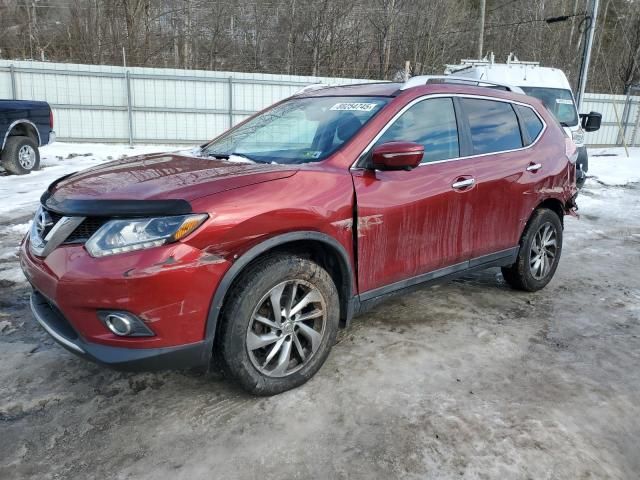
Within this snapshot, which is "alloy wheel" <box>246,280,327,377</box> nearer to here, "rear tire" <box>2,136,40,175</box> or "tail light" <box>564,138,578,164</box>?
"tail light" <box>564,138,578,164</box>

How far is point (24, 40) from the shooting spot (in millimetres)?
22844

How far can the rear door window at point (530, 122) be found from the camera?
14.4 ft

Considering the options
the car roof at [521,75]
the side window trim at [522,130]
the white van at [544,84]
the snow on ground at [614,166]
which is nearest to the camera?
the side window trim at [522,130]

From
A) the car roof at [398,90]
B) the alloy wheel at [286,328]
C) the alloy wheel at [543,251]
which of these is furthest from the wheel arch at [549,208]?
the alloy wheel at [286,328]

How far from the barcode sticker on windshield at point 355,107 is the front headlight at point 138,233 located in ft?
4.98

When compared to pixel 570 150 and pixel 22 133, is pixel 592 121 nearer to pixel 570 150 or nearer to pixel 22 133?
pixel 570 150

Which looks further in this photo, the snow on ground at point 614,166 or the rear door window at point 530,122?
the snow on ground at point 614,166

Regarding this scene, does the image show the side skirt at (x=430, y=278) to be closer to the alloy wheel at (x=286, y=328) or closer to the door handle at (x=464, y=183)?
the alloy wheel at (x=286, y=328)

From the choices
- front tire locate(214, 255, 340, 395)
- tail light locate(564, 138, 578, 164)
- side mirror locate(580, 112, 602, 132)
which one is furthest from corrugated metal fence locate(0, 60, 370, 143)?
front tire locate(214, 255, 340, 395)

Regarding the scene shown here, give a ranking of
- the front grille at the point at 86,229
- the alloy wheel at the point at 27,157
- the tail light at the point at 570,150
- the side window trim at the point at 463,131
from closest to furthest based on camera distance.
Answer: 1. the front grille at the point at 86,229
2. the side window trim at the point at 463,131
3. the tail light at the point at 570,150
4. the alloy wheel at the point at 27,157

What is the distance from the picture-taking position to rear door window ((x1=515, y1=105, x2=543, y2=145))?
4.40 m

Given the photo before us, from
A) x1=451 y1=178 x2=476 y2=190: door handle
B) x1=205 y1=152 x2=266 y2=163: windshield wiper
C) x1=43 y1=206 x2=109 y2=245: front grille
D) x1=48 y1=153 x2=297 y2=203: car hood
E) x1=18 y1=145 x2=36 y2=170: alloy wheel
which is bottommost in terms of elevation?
x1=18 y1=145 x2=36 y2=170: alloy wheel

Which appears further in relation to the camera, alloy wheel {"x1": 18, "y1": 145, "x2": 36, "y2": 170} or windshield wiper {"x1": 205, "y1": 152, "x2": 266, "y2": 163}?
alloy wheel {"x1": 18, "y1": 145, "x2": 36, "y2": 170}

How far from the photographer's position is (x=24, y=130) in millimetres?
10305
